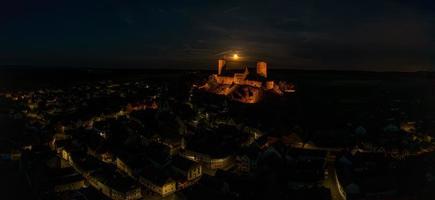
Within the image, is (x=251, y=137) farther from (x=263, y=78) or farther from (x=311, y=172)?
(x=263, y=78)

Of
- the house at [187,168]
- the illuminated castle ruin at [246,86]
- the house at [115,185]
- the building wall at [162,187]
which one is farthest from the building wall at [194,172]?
the illuminated castle ruin at [246,86]

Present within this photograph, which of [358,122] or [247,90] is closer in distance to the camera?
[358,122]

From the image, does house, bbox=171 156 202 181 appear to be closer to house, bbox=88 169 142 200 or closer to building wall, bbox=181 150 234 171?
building wall, bbox=181 150 234 171

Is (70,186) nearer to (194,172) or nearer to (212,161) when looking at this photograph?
(194,172)

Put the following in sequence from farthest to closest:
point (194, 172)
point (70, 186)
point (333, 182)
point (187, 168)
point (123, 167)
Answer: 1. point (123, 167)
2. point (194, 172)
3. point (187, 168)
4. point (333, 182)
5. point (70, 186)

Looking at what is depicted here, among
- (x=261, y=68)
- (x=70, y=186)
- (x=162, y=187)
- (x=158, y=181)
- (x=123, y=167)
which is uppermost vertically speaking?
(x=261, y=68)

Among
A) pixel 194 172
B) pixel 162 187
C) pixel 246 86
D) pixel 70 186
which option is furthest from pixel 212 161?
pixel 246 86

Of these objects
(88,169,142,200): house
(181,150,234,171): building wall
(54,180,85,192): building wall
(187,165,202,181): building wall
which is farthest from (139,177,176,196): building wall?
(181,150,234,171): building wall

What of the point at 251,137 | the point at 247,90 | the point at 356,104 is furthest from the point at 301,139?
the point at 356,104

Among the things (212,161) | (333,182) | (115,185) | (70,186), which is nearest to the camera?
(115,185)
